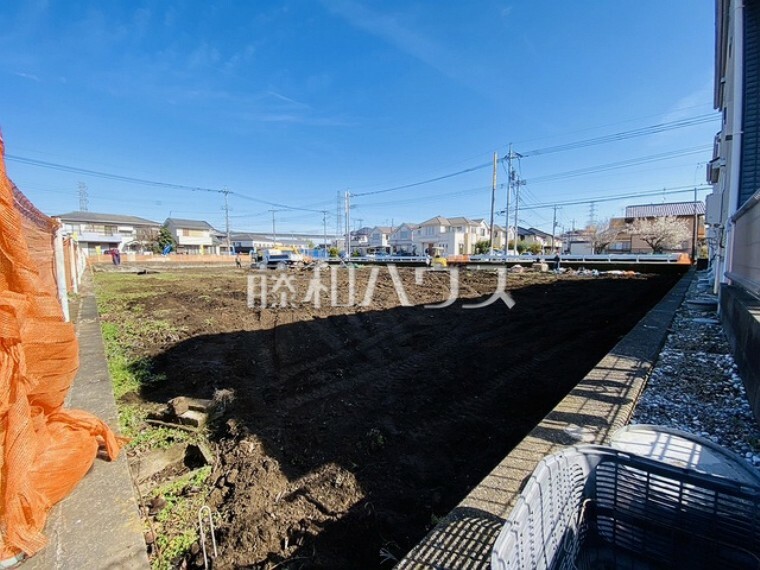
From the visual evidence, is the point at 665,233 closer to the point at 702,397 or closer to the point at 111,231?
the point at 702,397

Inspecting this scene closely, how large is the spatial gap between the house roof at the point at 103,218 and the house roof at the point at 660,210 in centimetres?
6560

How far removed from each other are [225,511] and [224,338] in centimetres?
417

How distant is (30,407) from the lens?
1.64m

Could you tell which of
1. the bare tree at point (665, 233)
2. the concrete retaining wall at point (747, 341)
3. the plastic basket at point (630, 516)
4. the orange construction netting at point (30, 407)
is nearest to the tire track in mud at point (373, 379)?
the orange construction netting at point (30, 407)

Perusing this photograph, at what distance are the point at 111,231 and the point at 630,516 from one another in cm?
5997

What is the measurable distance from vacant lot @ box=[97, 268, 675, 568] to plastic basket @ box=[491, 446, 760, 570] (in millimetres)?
956

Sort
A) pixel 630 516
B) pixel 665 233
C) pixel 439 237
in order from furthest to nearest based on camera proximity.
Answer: pixel 439 237 < pixel 665 233 < pixel 630 516

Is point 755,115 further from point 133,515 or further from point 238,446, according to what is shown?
point 133,515

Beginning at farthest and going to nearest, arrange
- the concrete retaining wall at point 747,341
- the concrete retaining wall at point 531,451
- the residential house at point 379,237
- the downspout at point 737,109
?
the residential house at point 379,237
the downspout at point 737,109
the concrete retaining wall at point 747,341
the concrete retaining wall at point 531,451

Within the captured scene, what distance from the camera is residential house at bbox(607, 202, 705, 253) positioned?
3294cm

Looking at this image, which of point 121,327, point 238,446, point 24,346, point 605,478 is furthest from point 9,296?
point 121,327

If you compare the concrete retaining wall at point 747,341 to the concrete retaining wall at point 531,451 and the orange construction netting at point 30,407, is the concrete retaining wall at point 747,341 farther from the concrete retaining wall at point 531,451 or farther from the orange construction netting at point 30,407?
the orange construction netting at point 30,407

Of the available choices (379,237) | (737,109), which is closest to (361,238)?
(379,237)

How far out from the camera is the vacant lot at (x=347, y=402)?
1.95m
